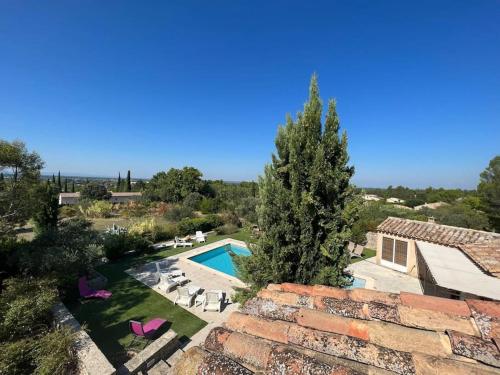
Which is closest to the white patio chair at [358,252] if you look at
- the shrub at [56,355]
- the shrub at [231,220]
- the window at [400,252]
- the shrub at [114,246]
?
the window at [400,252]

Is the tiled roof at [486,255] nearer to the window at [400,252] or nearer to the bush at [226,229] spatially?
the window at [400,252]

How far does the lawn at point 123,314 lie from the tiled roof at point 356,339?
445 centimetres

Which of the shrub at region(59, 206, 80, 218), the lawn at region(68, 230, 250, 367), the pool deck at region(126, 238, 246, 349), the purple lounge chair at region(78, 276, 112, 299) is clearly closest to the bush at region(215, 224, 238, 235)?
the pool deck at region(126, 238, 246, 349)

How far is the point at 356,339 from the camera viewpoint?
307cm

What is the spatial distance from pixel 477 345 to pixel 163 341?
29.1ft

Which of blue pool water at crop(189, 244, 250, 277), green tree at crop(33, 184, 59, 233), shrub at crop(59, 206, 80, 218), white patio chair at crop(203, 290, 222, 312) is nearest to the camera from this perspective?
white patio chair at crop(203, 290, 222, 312)

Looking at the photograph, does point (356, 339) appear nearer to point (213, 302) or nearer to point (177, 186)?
point (213, 302)

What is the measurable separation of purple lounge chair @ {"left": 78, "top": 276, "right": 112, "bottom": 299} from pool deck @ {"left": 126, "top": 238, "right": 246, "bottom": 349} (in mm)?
2478

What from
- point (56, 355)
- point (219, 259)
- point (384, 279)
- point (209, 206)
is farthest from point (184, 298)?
point (209, 206)

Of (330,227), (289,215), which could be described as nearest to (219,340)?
(289,215)

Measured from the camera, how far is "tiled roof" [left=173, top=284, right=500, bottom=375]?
2.57 metres

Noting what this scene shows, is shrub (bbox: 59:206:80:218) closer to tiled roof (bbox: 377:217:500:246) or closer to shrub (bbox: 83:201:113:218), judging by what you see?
shrub (bbox: 83:201:113:218)

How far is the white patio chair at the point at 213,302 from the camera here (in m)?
12.1

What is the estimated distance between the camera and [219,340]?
3244 millimetres
